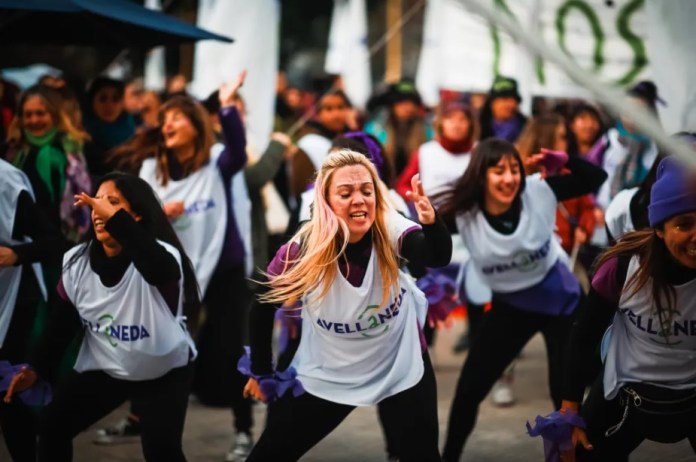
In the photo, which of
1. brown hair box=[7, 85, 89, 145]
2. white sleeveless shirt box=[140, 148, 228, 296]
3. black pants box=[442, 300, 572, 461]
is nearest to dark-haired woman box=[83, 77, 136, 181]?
brown hair box=[7, 85, 89, 145]

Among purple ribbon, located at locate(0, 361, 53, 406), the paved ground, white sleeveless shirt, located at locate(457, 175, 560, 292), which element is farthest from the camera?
the paved ground

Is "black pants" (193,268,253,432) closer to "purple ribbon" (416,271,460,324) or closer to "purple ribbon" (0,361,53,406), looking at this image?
"purple ribbon" (416,271,460,324)

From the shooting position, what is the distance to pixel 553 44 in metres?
8.43

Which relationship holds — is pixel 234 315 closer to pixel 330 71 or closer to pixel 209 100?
pixel 209 100

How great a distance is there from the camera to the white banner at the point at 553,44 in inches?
327

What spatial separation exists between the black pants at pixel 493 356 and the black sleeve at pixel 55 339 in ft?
6.60

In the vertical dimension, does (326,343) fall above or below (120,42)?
below

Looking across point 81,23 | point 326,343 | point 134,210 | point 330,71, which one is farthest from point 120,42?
point 330,71

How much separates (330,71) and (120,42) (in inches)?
236

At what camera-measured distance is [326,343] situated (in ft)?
14.8

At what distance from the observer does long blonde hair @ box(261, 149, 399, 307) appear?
4.38 m

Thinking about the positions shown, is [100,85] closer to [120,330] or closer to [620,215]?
[120,330]

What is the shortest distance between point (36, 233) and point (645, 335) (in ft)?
9.59


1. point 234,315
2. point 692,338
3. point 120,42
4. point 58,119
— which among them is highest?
point 120,42
